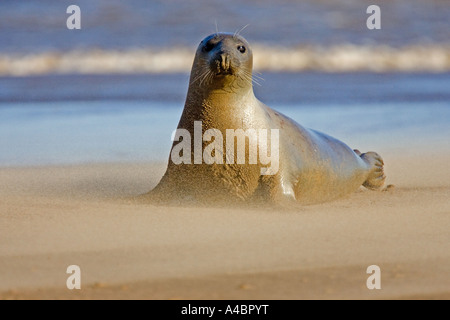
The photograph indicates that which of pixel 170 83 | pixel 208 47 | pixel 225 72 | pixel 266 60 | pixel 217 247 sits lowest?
pixel 217 247

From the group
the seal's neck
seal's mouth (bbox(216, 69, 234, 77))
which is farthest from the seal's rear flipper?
seal's mouth (bbox(216, 69, 234, 77))

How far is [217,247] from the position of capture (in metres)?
4.98

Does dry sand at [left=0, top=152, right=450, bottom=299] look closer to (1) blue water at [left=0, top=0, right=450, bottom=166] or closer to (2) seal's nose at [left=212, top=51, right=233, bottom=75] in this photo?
(2) seal's nose at [left=212, top=51, right=233, bottom=75]

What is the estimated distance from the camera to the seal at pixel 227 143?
614 cm

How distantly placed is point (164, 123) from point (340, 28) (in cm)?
742

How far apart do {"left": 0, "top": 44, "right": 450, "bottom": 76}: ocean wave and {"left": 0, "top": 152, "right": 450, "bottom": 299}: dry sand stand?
7893 millimetres

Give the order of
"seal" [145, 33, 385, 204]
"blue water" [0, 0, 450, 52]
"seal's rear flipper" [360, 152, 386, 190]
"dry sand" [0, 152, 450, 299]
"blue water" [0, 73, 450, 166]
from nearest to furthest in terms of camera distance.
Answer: "dry sand" [0, 152, 450, 299], "seal" [145, 33, 385, 204], "seal's rear flipper" [360, 152, 386, 190], "blue water" [0, 73, 450, 166], "blue water" [0, 0, 450, 52]

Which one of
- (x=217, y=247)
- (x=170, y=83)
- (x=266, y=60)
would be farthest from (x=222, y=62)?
(x=266, y=60)

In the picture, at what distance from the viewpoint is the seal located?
6137mm

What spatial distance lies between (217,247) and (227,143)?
1.34 m

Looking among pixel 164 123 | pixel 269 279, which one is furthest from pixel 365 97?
pixel 269 279

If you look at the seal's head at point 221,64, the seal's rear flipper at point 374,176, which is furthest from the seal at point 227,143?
the seal's rear flipper at point 374,176

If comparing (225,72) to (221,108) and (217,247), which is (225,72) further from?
(217,247)
